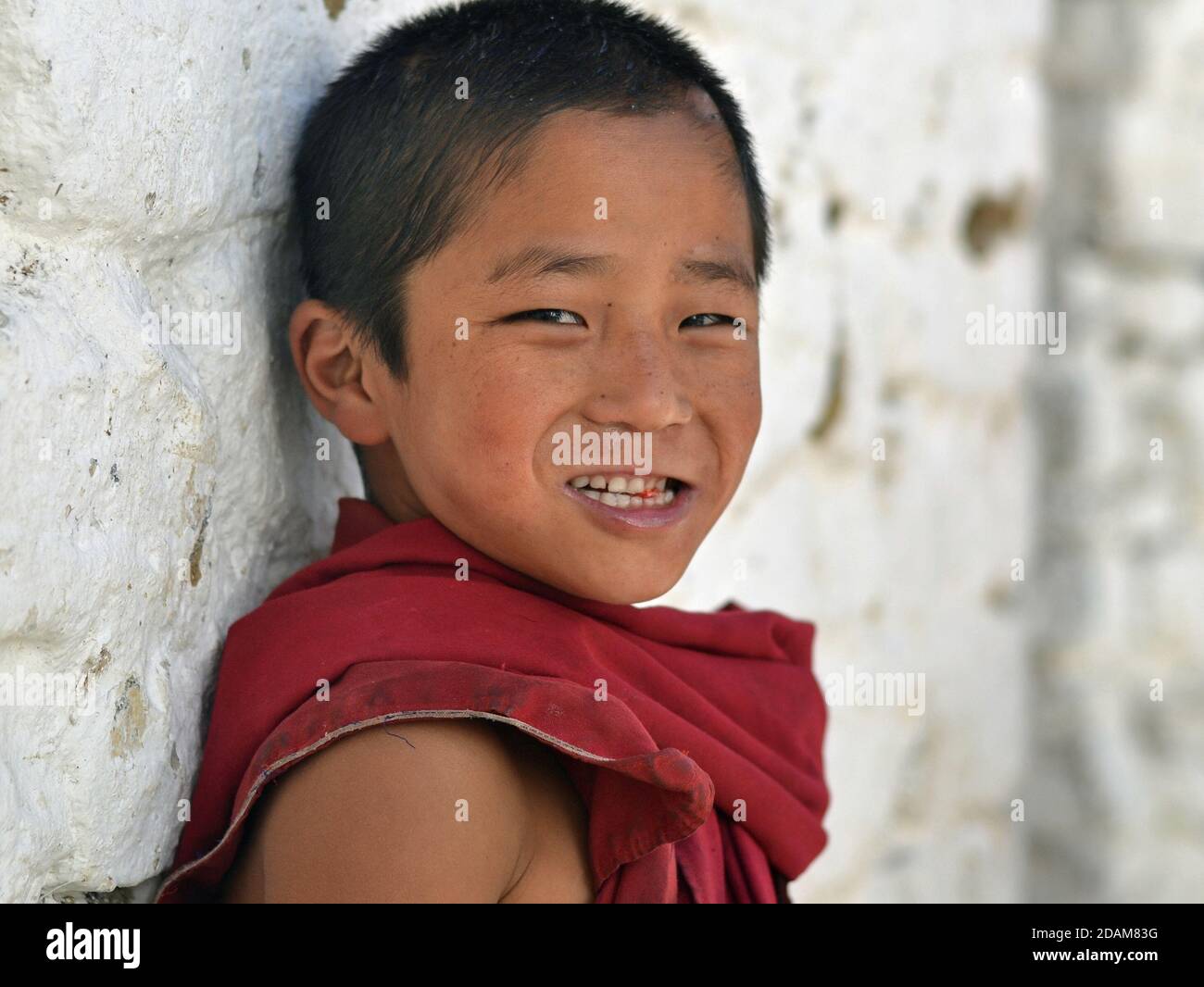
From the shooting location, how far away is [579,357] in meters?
1.09

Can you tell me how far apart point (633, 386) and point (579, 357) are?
0.05 meters

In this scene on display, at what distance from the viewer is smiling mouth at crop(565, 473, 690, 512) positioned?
112 cm

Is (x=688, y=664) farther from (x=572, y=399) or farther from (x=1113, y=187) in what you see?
(x=1113, y=187)

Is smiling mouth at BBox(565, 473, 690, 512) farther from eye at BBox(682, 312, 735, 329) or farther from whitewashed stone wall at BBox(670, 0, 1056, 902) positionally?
whitewashed stone wall at BBox(670, 0, 1056, 902)

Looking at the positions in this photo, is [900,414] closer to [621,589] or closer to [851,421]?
[851,421]

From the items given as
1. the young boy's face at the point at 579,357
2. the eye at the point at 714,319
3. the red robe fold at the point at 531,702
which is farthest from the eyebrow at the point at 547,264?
the red robe fold at the point at 531,702

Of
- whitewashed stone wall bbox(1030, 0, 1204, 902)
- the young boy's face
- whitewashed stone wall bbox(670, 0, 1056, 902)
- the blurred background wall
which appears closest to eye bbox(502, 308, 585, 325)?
the young boy's face

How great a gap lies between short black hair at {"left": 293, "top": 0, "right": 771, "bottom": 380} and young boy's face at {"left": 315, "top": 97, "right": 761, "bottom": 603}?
0.9 inches

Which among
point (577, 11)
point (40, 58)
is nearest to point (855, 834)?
point (577, 11)

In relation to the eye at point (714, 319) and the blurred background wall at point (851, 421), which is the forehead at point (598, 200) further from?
the blurred background wall at point (851, 421)

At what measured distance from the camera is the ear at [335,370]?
1208 millimetres

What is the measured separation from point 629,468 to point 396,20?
631mm
